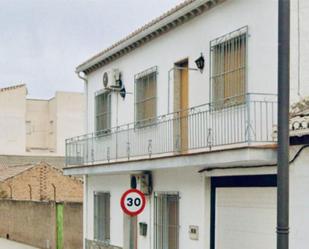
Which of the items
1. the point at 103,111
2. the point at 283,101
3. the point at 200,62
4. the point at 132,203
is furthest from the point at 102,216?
the point at 283,101

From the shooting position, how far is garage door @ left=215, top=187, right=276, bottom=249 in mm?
11442

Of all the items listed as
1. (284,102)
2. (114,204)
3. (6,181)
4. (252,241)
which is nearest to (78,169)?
(114,204)

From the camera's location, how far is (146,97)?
16.6 metres

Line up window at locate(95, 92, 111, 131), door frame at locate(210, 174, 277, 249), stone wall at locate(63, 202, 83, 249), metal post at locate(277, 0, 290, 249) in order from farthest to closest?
stone wall at locate(63, 202, 83, 249)
window at locate(95, 92, 111, 131)
door frame at locate(210, 174, 277, 249)
metal post at locate(277, 0, 290, 249)

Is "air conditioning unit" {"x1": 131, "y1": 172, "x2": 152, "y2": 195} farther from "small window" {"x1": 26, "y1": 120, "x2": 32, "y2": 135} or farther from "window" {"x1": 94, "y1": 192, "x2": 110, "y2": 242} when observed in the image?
"small window" {"x1": 26, "y1": 120, "x2": 32, "y2": 135}

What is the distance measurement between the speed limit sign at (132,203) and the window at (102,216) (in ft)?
20.3

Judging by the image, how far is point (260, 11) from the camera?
11578 millimetres

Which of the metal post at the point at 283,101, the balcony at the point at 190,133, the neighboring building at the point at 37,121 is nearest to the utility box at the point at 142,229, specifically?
the balcony at the point at 190,133

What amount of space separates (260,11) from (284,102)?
4839 millimetres

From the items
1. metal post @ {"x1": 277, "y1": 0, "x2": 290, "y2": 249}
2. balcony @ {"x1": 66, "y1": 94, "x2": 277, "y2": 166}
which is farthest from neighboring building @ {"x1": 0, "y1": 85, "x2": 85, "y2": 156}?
metal post @ {"x1": 277, "y1": 0, "x2": 290, "y2": 249}

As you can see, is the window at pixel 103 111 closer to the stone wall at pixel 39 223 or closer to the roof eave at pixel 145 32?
the roof eave at pixel 145 32

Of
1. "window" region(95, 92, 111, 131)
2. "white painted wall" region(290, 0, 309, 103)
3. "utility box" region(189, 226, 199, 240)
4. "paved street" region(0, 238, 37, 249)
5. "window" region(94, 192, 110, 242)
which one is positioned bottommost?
"paved street" region(0, 238, 37, 249)

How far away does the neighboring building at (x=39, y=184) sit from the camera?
36419 millimetres

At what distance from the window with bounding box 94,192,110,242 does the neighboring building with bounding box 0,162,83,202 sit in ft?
53.3
